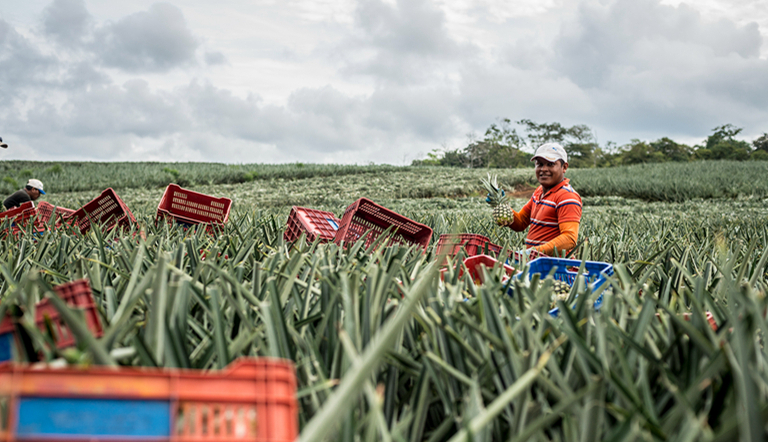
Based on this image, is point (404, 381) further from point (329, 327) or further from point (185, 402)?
point (185, 402)

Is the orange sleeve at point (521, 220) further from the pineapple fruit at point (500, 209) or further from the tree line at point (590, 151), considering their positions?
the tree line at point (590, 151)

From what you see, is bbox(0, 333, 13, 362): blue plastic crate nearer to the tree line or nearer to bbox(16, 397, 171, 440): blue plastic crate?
bbox(16, 397, 171, 440): blue plastic crate

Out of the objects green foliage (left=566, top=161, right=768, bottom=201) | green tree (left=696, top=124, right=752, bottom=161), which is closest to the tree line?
green tree (left=696, top=124, right=752, bottom=161)

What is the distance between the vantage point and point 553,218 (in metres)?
3.29

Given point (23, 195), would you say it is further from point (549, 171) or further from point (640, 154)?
point (640, 154)

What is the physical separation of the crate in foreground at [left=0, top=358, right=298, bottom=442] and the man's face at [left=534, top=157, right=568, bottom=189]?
2.98 meters

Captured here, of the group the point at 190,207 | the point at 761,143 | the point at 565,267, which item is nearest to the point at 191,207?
the point at 190,207

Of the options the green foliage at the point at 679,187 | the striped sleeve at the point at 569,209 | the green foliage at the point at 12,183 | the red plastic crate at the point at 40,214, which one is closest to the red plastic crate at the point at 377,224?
the striped sleeve at the point at 569,209

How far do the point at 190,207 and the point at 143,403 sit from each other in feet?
11.4

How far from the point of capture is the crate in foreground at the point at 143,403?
471 millimetres

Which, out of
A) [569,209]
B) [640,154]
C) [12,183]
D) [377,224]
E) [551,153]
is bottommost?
[12,183]

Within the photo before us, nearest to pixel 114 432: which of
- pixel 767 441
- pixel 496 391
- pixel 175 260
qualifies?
pixel 496 391

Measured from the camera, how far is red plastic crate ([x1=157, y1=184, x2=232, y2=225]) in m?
3.61

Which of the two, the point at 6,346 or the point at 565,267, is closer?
the point at 6,346
